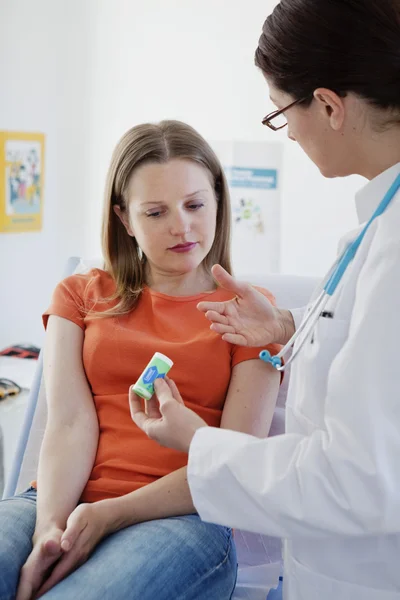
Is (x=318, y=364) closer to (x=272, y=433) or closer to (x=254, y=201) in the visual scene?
(x=272, y=433)

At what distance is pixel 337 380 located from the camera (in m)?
0.99

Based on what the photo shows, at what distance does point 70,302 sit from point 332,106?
31.3 inches

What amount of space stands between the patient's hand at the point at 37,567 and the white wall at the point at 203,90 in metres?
1.92

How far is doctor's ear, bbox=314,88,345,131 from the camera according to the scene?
3.53 ft

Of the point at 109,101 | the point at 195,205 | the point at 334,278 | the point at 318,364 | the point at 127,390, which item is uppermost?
the point at 109,101

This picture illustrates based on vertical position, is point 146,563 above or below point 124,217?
below

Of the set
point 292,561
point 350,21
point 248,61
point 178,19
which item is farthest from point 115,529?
point 178,19

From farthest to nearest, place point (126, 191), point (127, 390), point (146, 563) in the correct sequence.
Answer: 1. point (126, 191)
2. point (127, 390)
3. point (146, 563)

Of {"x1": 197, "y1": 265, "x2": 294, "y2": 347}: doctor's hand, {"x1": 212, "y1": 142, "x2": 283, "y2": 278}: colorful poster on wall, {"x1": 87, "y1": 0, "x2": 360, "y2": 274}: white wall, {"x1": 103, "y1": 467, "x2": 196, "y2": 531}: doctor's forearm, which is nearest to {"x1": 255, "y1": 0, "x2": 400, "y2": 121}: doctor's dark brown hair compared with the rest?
{"x1": 197, "y1": 265, "x2": 294, "y2": 347}: doctor's hand

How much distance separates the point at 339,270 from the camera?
3.66 ft

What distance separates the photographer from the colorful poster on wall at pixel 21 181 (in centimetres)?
285

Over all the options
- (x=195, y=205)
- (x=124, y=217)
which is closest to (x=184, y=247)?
(x=195, y=205)

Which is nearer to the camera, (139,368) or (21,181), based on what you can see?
(139,368)

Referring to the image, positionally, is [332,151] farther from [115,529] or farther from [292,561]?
[115,529]
